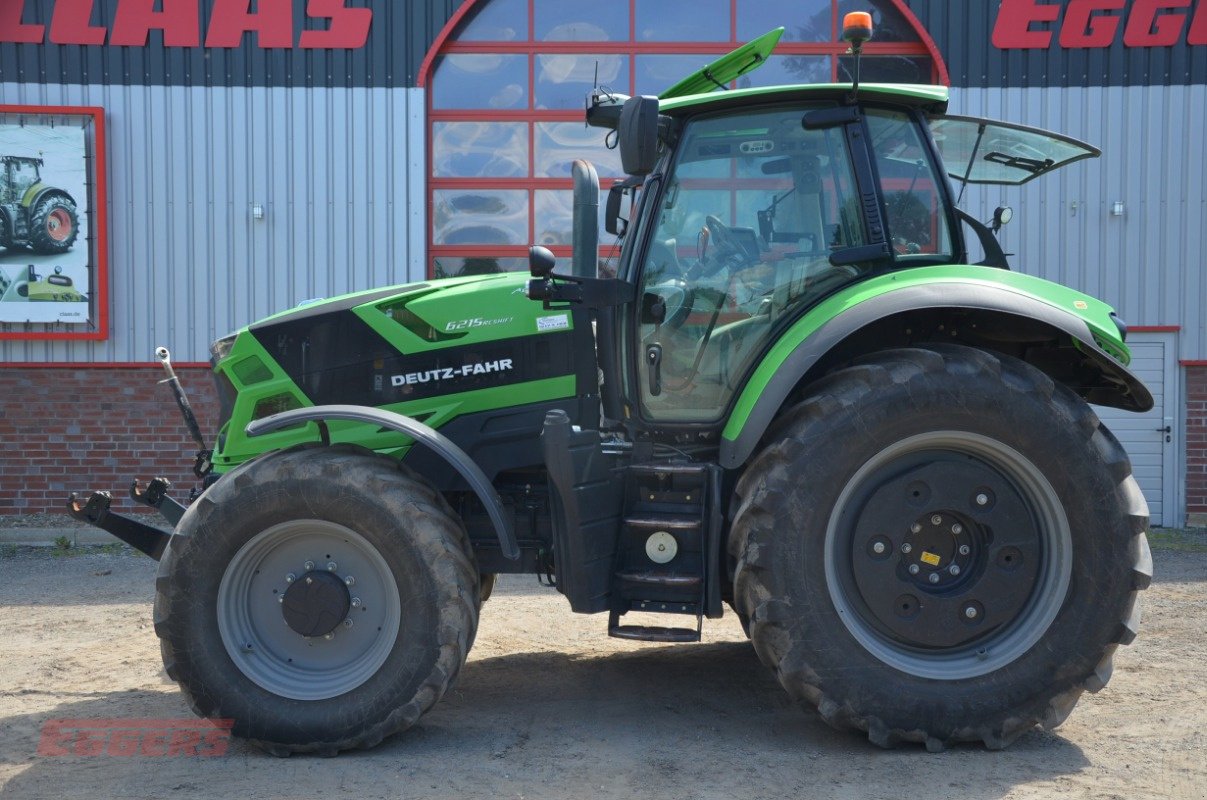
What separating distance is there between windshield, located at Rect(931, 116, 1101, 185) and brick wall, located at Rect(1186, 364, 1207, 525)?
642 cm

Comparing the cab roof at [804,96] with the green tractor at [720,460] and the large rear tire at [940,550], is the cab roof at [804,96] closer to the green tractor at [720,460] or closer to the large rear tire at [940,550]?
the green tractor at [720,460]

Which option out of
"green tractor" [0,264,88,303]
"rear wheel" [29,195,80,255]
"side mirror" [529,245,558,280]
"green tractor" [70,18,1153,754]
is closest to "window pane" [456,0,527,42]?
"rear wheel" [29,195,80,255]

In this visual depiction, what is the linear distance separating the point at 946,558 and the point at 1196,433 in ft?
26.0

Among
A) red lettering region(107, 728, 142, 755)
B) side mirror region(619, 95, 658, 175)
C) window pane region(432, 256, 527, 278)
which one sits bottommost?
red lettering region(107, 728, 142, 755)

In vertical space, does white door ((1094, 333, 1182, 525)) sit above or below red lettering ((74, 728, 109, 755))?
above

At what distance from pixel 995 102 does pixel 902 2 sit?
131 centimetres

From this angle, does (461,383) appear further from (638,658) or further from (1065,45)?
(1065,45)

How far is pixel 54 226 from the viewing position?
36.0ft

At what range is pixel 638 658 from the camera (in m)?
6.05

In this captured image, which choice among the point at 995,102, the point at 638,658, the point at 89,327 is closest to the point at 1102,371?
the point at 638,658

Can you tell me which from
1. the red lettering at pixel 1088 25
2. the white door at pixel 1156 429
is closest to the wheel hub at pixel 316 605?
the white door at pixel 1156 429

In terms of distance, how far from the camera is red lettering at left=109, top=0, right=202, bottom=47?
35.6 ft

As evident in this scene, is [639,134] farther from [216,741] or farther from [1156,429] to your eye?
[1156,429]

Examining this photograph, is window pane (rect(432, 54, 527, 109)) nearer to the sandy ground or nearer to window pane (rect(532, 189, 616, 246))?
window pane (rect(532, 189, 616, 246))
